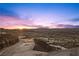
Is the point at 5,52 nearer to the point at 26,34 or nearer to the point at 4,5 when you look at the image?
the point at 26,34

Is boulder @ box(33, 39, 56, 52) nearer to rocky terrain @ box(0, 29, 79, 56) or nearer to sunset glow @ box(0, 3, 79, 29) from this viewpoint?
rocky terrain @ box(0, 29, 79, 56)

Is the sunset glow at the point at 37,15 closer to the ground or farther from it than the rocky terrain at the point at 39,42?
farther from it

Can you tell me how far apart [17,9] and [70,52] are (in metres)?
0.68

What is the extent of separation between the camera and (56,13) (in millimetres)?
1345

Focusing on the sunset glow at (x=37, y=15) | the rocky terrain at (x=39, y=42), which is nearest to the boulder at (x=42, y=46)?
the rocky terrain at (x=39, y=42)

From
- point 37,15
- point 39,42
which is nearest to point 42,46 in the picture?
point 39,42

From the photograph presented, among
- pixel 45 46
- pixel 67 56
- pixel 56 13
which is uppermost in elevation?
pixel 56 13

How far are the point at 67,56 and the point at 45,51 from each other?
0.22 m

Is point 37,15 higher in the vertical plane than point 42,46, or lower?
higher

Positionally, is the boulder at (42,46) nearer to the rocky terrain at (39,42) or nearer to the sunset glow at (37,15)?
the rocky terrain at (39,42)

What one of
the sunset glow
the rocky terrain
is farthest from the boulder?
the sunset glow

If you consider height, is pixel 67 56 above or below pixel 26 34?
below

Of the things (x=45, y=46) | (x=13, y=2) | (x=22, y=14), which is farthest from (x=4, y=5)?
(x=45, y=46)

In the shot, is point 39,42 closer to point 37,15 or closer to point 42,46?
point 42,46
